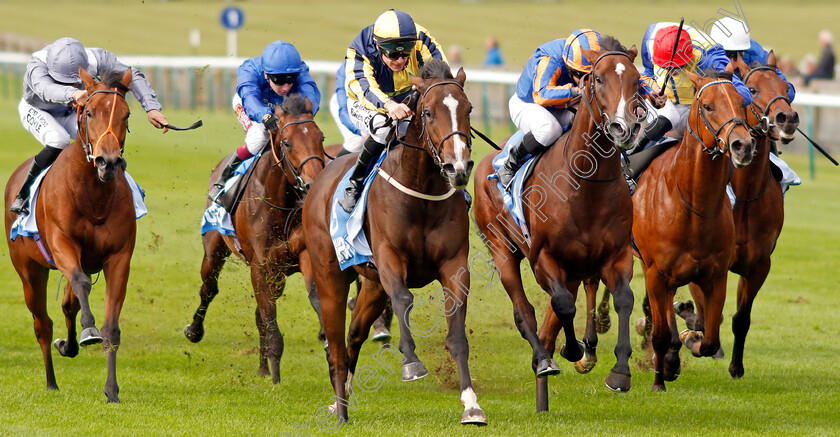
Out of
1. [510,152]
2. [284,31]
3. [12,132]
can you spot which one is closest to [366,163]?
[510,152]

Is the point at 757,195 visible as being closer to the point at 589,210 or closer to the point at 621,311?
the point at 589,210

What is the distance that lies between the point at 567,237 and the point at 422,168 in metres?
1.01

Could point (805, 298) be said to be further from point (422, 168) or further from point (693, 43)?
point (422, 168)

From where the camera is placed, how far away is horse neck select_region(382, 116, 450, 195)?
18.5 ft

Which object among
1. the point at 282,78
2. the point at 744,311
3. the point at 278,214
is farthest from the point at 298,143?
the point at 744,311

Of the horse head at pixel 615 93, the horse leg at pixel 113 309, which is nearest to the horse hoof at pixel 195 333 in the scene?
the horse leg at pixel 113 309

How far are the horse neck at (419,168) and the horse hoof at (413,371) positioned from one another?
92 centimetres

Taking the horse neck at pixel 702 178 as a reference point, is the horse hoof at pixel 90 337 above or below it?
below

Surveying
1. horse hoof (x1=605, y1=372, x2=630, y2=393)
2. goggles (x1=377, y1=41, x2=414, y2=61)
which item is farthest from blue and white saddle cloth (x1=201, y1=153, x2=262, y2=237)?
A: horse hoof (x1=605, y1=372, x2=630, y2=393)

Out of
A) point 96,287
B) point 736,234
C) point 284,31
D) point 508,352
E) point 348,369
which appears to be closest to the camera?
point 348,369

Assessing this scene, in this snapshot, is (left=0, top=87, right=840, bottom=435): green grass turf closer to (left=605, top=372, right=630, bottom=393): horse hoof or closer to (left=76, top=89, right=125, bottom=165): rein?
(left=605, top=372, right=630, bottom=393): horse hoof

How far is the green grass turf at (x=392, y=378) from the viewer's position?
604cm

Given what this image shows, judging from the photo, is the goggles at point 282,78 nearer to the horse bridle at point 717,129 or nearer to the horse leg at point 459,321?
the horse leg at point 459,321

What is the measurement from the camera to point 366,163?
6156 millimetres
